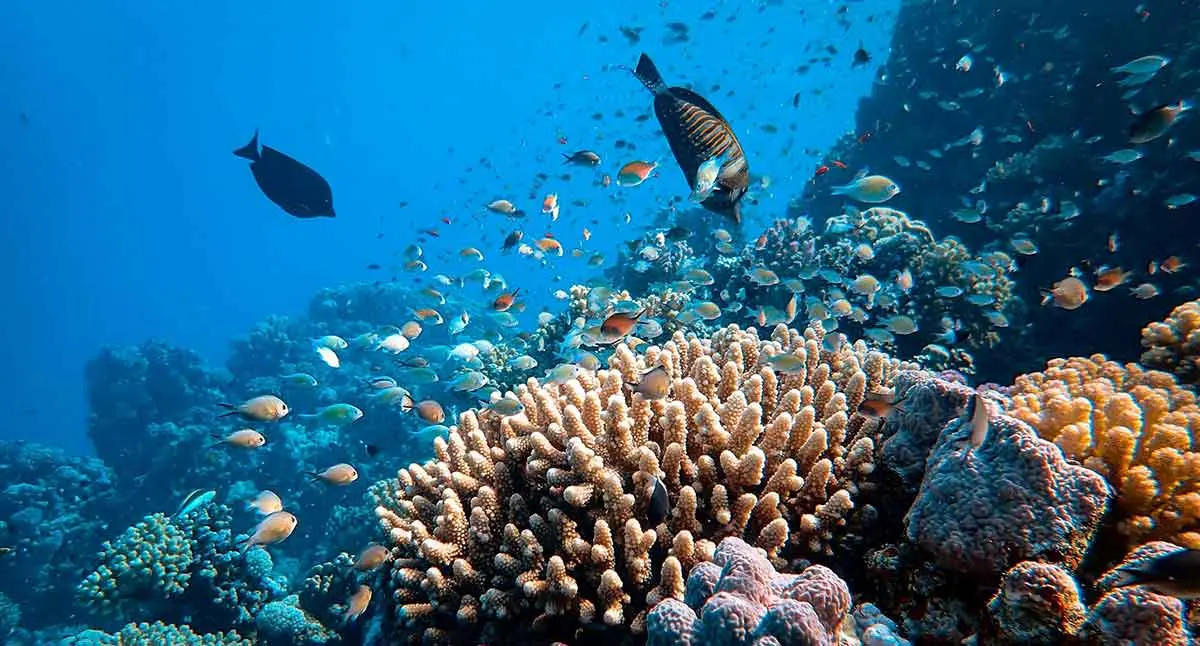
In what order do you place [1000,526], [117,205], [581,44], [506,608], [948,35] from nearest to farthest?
[1000,526], [506,608], [948,35], [581,44], [117,205]

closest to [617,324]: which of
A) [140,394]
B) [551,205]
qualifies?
[551,205]

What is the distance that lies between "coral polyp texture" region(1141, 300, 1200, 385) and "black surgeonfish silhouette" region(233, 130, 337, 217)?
653 cm

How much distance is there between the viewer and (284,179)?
4234mm

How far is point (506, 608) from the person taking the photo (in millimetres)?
2787

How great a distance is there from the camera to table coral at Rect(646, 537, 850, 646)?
1.52 m

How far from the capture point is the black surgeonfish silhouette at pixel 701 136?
2.89 metres

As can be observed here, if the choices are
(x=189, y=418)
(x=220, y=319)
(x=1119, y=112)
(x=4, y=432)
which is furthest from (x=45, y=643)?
(x=220, y=319)

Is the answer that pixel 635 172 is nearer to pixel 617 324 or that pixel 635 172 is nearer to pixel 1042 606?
pixel 617 324

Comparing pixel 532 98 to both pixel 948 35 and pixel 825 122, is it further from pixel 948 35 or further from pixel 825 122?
pixel 948 35

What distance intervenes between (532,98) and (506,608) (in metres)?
128

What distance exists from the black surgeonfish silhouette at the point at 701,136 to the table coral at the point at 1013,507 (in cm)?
162

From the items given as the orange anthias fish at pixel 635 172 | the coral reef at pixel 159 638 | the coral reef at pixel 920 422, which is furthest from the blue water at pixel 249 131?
the coral reef at pixel 159 638

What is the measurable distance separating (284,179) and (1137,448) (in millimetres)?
5603

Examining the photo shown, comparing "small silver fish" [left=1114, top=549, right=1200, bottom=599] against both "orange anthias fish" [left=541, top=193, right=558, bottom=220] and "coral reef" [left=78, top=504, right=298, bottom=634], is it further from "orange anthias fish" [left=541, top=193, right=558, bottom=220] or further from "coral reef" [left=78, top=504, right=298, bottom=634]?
"orange anthias fish" [left=541, top=193, right=558, bottom=220]
